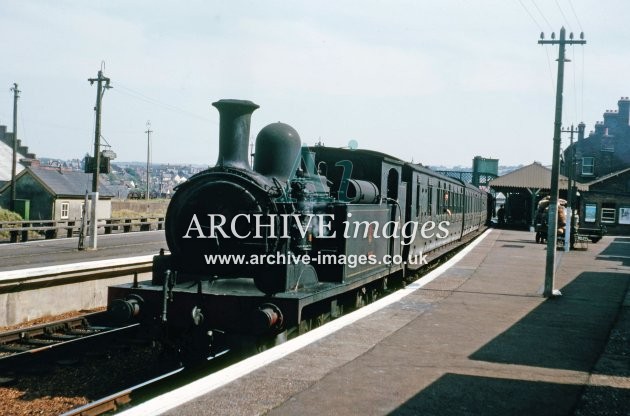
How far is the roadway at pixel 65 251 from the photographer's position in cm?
1552

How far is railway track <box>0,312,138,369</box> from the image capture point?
313 inches

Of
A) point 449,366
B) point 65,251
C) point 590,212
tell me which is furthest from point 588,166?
point 449,366

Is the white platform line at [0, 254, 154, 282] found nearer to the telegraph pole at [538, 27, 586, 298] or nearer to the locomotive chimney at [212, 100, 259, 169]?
the locomotive chimney at [212, 100, 259, 169]

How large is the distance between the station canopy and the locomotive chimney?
102ft

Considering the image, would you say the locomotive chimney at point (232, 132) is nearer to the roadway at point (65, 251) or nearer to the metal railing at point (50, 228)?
the roadway at point (65, 251)

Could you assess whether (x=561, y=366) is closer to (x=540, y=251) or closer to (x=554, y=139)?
(x=554, y=139)

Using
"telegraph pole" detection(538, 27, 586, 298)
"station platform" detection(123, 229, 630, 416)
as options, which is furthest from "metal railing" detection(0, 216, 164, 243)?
"telegraph pole" detection(538, 27, 586, 298)

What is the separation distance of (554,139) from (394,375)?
7.39m

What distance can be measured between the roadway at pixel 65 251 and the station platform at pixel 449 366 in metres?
9.89

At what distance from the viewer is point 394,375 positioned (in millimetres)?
5906

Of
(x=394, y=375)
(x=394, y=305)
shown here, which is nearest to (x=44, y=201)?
(x=394, y=305)

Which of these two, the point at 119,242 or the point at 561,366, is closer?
the point at 561,366

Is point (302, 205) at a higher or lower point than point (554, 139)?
lower

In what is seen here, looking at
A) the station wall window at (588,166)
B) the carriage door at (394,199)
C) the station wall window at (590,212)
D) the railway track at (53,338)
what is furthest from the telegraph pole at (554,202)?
the station wall window at (588,166)
